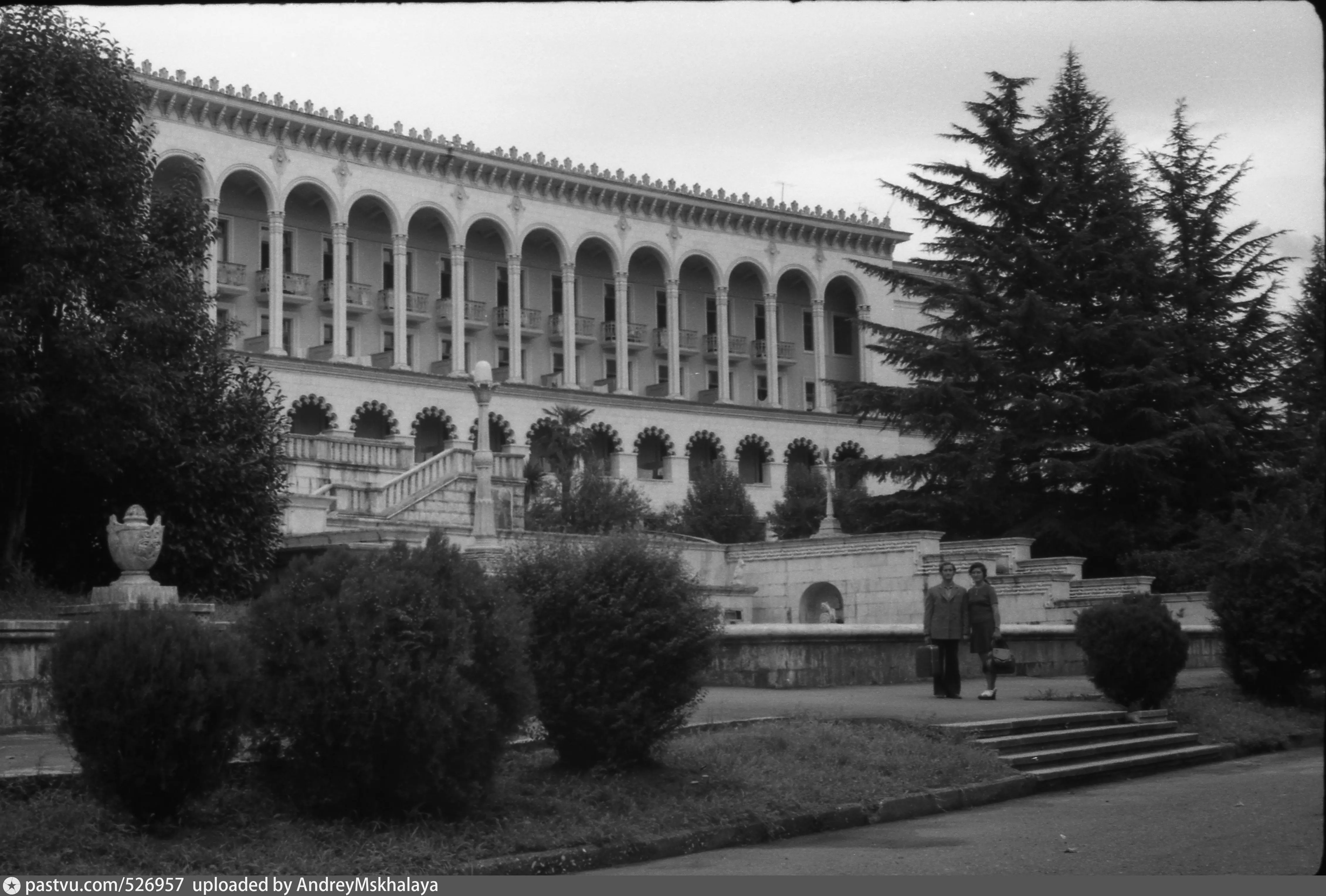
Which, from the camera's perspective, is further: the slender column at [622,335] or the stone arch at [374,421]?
the slender column at [622,335]

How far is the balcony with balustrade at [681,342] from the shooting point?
64.9 metres

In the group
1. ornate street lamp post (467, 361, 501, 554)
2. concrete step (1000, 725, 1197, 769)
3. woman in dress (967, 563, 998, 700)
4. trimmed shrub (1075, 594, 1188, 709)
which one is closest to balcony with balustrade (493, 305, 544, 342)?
ornate street lamp post (467, 361, 501, 554)

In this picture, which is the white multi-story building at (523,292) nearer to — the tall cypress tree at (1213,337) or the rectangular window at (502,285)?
the rectangular window at (502,285)

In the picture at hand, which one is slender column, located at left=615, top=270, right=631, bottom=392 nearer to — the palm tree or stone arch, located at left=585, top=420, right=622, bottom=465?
stone arch, located at left=585, top=420, right=622, bottom=465

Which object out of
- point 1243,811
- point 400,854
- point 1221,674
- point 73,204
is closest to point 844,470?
point 1221,674

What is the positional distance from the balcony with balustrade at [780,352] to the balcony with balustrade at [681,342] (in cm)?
271

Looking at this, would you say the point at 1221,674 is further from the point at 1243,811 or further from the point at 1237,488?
the point at 1237,488

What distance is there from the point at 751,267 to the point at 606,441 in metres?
11.5

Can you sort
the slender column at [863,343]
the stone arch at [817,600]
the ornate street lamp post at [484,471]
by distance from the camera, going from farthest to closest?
the slender column at [863,343], the stone arch at [817,600], the ornate street lamp post at [484,471]

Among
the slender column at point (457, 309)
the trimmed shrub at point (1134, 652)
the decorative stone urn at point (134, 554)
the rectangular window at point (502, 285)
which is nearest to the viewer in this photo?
the decorative stone urn at point (134, 554)

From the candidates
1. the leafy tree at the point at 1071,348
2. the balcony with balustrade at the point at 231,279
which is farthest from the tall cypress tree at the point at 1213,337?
the balcony with balustrade at the point at 231,279

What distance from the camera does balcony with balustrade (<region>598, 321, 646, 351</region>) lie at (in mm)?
63062

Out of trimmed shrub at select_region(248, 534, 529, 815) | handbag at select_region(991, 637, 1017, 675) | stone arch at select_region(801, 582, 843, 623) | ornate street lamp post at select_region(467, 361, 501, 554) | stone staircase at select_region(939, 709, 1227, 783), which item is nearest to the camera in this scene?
trimmed shrub at select_region(248, 534, 529, 815)

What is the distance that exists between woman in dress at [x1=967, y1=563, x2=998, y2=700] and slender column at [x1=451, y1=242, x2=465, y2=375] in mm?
41264
